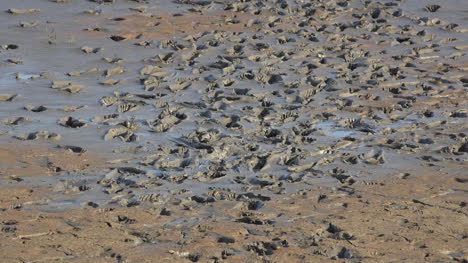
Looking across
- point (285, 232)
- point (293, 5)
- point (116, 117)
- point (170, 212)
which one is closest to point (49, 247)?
point (170, 212)

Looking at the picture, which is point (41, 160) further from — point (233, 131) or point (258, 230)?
point (258, 230)

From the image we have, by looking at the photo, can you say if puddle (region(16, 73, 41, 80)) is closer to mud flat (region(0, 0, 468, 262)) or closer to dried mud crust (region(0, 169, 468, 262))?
mud flat (region(0, 0, 468, 262))

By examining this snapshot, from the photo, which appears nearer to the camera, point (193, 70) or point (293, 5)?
point (193, 70)

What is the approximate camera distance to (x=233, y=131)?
945 cm

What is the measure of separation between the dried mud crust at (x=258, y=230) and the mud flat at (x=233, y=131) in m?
0.02

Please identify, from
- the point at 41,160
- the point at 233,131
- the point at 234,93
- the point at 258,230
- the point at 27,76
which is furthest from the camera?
the point at 27,76

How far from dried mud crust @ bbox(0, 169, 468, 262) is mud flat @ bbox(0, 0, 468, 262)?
2cm

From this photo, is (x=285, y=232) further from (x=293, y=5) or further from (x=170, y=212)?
(x=293, y=5)

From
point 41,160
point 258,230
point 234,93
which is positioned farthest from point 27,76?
point 258,230

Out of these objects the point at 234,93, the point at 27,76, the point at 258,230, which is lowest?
the point at 27,76

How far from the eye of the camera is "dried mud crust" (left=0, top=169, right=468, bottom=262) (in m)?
6.46

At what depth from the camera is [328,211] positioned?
24.2ft

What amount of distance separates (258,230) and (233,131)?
2636mm

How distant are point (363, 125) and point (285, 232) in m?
3.12
